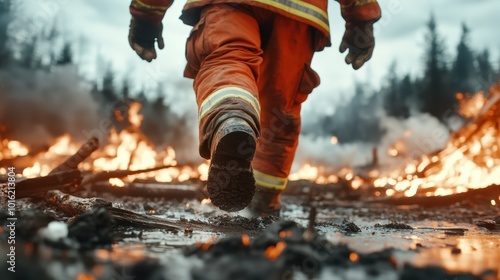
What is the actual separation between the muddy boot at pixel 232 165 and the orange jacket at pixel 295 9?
1170mm

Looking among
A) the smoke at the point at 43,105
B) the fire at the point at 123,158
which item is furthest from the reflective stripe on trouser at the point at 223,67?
the smoke at the point at 43,105

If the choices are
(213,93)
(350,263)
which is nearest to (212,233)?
(213,93)

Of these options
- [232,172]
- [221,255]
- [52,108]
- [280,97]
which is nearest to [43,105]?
[52,108]

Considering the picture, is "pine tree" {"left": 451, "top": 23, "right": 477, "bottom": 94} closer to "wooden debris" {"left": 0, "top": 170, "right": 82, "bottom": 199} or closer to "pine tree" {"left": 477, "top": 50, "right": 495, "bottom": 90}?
"pine tree" {"left": 477, "top": 50, "right": 495, "bottom": 90}

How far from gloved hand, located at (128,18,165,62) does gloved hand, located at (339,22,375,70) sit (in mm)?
1606

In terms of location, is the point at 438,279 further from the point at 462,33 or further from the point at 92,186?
the point at 462,33

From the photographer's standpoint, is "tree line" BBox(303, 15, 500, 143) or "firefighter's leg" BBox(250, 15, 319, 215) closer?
"firefighter's leg" BBox(250, 15, 319, 215)

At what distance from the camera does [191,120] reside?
37781 mm

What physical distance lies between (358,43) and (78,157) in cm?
266

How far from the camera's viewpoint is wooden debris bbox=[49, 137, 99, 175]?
3971 millimetres

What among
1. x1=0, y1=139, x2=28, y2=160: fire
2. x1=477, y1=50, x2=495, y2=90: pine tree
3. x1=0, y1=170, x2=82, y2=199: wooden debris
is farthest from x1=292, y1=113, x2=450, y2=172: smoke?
x1=0, y1=170, x2=82, y2=199: wooden debris

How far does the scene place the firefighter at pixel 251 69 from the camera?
238 centimetres

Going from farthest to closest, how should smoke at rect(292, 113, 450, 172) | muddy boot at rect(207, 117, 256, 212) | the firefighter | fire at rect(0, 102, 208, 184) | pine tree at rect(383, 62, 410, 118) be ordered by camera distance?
pine tree at rect(383, 62, 410, 118)
smoke at rect(292, 113, 450, 172)
fire at rect(0, 102, 208, 184)
the firefighter
muddy boot at rect(207, 117, 256, 212)

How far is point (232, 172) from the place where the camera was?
2.39 m
